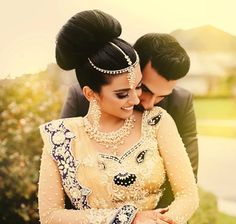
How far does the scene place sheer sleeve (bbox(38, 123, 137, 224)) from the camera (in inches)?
76.4

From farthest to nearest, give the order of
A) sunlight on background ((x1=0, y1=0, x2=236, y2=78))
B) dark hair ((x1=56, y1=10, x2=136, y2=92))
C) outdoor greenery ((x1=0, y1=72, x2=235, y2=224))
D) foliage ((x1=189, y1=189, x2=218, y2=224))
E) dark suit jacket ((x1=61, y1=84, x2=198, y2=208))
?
1. outdoor greenery ((x1=0, y1=72, x2=235, y2=224))
2. foliage ((x1=189, y1=189, x2=218, y2=224))
3. sunlight on background ((x1=0, y1=0, x2=236, y2=78))
4. dark suit jacket ((x1=61, y1=84, x2=198, y2=208))
5. dark hair ((x1=56, y1=10, x2=136, y2=92))

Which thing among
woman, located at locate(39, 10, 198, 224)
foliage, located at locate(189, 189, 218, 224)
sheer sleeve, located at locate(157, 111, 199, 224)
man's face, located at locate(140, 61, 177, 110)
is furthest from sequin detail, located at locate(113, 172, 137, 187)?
foliage, located at locate(189, 189, 218, 224)

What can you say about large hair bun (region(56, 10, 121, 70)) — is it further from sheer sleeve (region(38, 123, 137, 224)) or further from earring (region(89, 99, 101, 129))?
sheer sleeve (region(38, 123, 137, 224))

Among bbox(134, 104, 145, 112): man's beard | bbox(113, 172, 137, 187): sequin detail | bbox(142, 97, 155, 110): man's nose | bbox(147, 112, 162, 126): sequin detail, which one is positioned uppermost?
bbox(142, 97, 155, 110): man's nose

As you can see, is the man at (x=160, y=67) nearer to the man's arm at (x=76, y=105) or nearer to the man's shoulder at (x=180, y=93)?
the man's shoulder at (x=180, y=93)

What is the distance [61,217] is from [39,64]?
75 centimetres

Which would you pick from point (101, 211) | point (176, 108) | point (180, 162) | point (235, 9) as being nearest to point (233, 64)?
point (235, 9)

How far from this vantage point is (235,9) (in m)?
2.43

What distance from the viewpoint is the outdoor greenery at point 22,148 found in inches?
104

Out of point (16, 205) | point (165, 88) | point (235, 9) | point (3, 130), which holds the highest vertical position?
point (235, 9)

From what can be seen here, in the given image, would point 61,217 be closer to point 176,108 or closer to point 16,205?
point 176,108

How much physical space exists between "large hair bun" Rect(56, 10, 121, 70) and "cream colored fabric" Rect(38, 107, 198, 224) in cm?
28

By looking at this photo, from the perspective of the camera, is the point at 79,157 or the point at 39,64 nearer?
the point at 79,157

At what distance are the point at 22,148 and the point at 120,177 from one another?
0.85 m
